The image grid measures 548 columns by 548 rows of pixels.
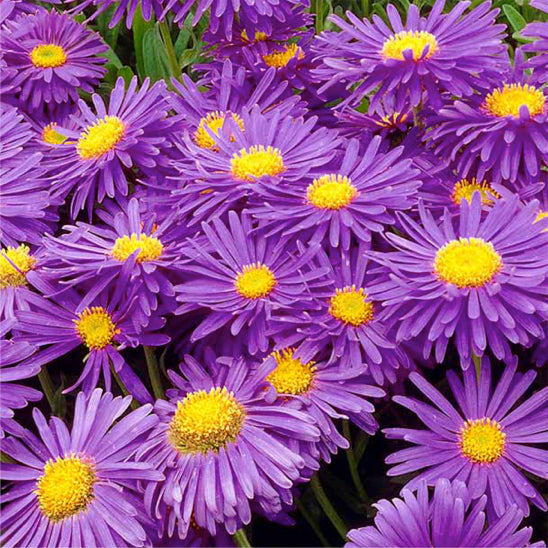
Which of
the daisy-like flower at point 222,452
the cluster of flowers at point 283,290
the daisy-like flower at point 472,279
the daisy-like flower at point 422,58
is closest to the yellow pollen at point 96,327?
the cluster of flowers at point 283,290

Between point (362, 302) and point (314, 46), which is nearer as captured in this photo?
point (362, 302)

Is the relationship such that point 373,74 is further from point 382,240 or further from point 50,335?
point 50,335

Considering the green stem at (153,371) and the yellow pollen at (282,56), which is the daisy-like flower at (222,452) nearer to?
the green stem at (153,371)

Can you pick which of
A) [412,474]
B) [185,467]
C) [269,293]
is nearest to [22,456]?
[185,467]

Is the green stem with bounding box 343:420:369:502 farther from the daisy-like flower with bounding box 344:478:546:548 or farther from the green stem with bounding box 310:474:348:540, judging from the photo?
the daisy-like flower with bounding box 344:478:546:548

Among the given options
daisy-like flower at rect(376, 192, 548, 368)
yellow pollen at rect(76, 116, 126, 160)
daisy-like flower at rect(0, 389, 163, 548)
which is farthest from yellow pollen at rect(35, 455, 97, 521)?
yellow pollen at rect(76, 116, 126, 160)

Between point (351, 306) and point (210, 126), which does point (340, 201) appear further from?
point (210, 126)

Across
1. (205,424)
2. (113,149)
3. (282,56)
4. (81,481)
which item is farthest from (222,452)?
(282,56)

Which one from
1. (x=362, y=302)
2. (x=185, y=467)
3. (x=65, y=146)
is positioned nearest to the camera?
(x=185, y=467)
